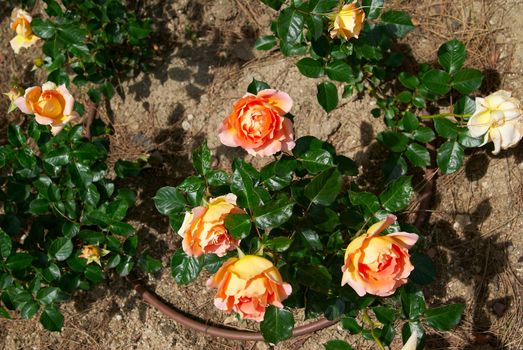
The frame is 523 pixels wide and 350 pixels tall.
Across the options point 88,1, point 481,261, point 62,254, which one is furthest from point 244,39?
point 481,261

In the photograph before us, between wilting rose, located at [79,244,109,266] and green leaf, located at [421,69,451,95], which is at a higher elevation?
green leaf, located at [421,69,451,95]

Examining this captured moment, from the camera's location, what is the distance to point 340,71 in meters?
2.02

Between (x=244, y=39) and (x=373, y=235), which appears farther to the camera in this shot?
(x=244, y=39)

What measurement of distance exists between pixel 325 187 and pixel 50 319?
4.05 feet

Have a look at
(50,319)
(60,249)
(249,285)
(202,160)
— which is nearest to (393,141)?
(202,160)

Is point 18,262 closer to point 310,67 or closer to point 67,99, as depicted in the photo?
point 67,99

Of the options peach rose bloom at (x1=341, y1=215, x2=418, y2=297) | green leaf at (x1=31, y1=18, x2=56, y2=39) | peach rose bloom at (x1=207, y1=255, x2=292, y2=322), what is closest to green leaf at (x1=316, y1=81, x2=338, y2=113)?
peach rose bloom at (x1=341, y1=215, x2=418, y2=297)

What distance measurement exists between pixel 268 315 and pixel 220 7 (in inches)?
68.3

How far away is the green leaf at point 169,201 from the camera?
1.82m

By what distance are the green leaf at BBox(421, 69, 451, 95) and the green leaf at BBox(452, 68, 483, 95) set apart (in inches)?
1.2

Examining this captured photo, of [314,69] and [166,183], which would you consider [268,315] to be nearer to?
[314,69]

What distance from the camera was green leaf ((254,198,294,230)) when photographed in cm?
152

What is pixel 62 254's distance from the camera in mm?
2109

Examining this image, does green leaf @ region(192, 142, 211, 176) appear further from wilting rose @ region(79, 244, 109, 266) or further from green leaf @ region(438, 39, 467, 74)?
green leaf @ region(438, 39, 467, 74)
